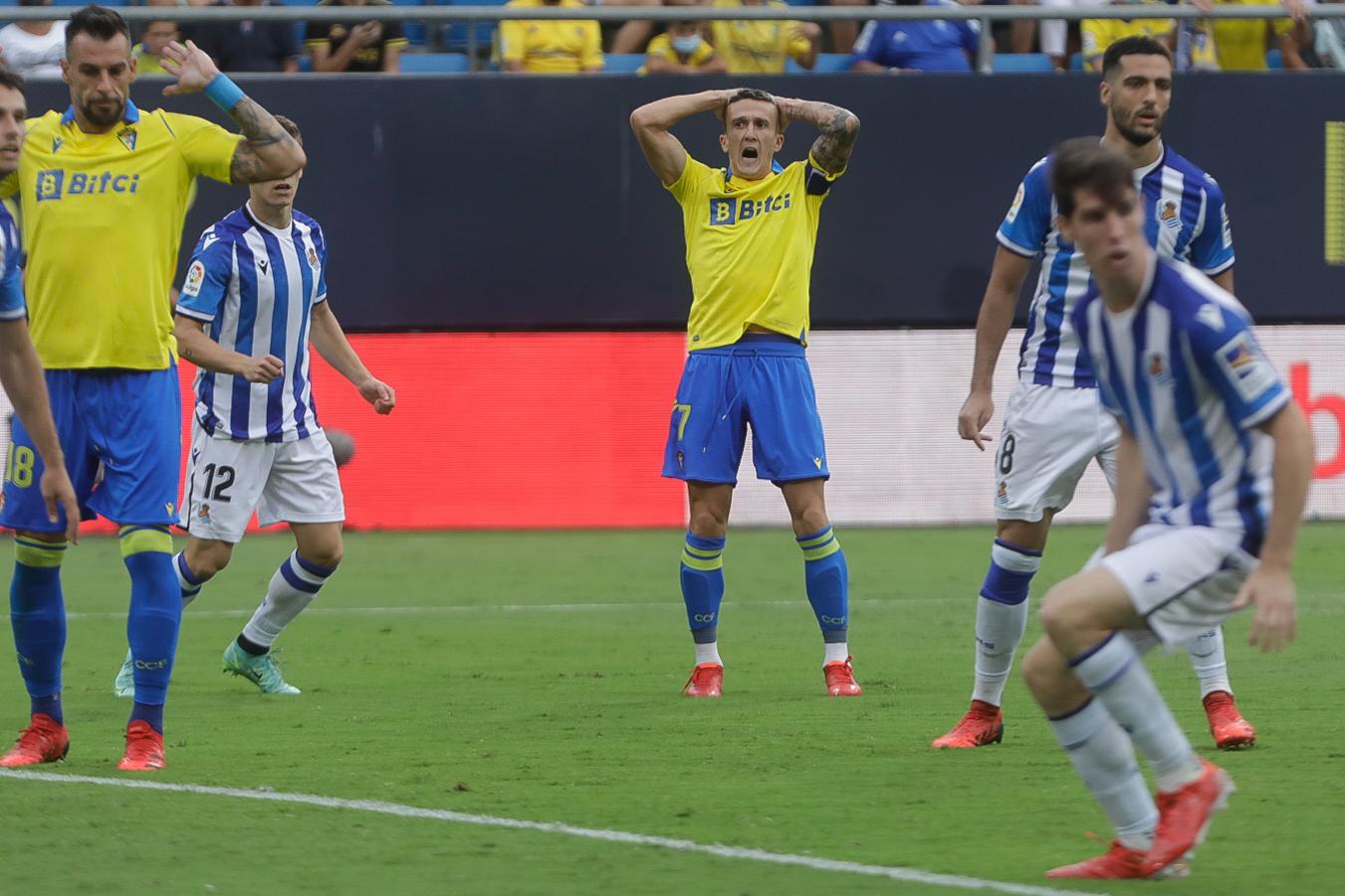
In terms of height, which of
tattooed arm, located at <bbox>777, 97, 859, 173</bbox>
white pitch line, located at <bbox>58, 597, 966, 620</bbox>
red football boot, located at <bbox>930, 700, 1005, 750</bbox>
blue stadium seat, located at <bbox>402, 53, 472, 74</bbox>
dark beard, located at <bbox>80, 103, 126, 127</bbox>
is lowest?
white pitch line, located at <bbox>58, 597, 966, 620</bbox>

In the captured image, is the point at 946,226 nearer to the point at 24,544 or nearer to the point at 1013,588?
the point at 1013,588

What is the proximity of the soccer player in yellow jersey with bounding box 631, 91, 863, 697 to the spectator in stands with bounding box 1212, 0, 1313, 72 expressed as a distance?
8000 millimetres

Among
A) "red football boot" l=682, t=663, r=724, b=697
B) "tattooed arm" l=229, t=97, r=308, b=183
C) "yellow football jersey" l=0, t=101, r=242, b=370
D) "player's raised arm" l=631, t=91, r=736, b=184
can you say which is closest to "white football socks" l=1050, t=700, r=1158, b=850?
"tattooed arm" l=229, t=97, r=308, b=183

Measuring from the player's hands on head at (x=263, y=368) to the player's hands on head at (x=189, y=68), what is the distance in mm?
1155

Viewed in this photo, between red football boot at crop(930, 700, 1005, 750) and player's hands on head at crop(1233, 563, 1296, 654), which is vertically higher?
player's hands on head at crop(1233, 563, 1296, 654)

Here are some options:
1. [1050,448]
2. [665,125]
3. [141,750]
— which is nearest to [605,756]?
[141,750]

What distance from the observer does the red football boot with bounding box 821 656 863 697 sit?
7730 mm

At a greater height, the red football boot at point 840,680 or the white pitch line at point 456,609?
the red football boot at point 840,680

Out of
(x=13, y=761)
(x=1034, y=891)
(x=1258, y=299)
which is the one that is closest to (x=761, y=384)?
(x=13, y=761)

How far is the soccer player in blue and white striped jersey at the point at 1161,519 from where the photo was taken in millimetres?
4328

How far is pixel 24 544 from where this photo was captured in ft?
20.4

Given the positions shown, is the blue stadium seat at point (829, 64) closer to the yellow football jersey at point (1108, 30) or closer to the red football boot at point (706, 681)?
the yellow football jersey at point (1108, 30)

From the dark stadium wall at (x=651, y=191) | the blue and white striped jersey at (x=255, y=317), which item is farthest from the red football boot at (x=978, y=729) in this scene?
the dark stadium wall at (x=651, y=191)

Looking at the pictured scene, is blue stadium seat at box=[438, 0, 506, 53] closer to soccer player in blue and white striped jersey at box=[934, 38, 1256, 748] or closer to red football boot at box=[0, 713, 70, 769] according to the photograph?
soccer player in blue and white striped jersey at box=[934, 38, 1256, 748]
